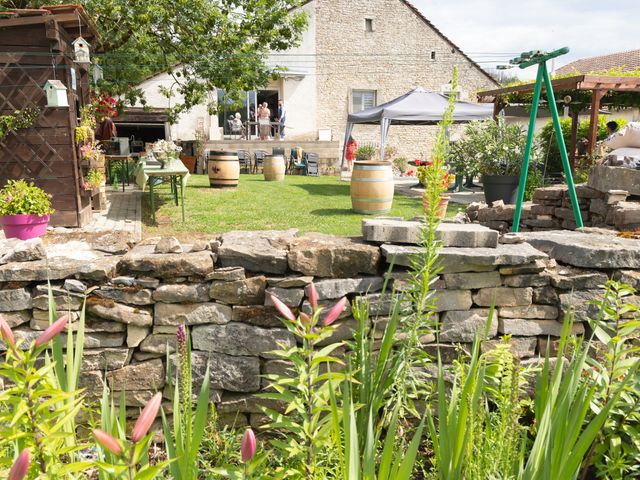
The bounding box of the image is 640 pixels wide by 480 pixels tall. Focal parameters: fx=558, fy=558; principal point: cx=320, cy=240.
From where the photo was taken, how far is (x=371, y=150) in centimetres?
2284

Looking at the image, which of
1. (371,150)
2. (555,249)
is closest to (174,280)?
(555,249)

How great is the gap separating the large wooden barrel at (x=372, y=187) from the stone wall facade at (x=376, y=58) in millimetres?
14285

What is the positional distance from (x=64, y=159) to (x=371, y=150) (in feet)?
53.9

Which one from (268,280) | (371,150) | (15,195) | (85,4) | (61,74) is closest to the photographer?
(268,280)

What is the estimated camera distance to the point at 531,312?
2760 mm

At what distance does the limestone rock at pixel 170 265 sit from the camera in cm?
263

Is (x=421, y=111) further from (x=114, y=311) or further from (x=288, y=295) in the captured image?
(x=114, y=311)

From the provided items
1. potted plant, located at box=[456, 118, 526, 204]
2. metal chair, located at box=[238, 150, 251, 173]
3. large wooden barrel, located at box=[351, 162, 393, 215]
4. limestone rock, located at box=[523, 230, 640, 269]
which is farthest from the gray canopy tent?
limestone rock, located at box=[523, 230, 640, 269]

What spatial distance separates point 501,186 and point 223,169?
6.06m

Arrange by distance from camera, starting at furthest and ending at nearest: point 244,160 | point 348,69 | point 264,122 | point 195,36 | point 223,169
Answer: point 348,69 → point 264,122 → point 244,160 → point 223,169 → point 195,36

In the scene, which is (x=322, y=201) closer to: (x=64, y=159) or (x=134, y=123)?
(x=64, y=159)

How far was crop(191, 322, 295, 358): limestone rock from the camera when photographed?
2.66 m

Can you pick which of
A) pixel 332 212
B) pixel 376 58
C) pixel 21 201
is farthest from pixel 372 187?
pixel 376 58

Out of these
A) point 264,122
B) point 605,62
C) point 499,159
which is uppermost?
point 605,62
